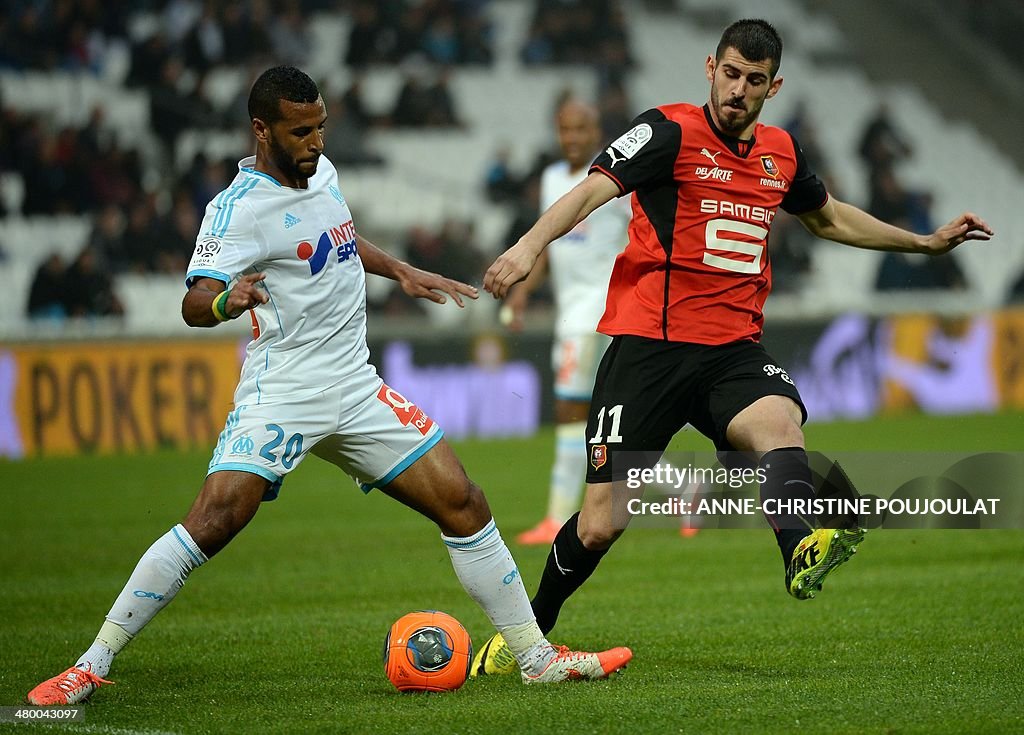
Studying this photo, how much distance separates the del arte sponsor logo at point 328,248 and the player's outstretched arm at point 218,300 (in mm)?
312

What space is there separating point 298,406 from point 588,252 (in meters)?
5.22

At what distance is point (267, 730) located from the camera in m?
5.14

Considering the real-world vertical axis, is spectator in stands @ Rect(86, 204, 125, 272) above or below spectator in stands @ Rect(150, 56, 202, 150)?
below

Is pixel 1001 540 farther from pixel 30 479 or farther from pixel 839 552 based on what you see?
pixel 30 479

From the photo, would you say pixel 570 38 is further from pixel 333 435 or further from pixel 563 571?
pixel 333 435

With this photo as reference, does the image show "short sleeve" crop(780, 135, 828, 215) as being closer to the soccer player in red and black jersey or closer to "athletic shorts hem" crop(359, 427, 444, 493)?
the soccer player in red and black jersey

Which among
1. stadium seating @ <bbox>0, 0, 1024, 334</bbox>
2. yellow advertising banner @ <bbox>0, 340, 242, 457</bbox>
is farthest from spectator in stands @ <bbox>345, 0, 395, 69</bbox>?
yellow advertising banner @ <bbox>0, 340, 242, 457</bbox>

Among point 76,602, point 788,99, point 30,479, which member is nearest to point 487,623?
point 76,602

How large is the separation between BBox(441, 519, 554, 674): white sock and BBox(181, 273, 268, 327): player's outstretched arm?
1281 mm

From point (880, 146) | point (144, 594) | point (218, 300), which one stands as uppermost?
point (880, 146)

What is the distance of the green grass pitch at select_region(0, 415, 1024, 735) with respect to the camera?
5.28 meters

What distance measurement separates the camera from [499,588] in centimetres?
589

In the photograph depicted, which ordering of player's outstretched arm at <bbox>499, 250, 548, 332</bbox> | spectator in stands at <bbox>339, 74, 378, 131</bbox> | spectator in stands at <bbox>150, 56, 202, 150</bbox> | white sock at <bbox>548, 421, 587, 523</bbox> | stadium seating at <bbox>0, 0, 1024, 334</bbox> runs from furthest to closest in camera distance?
1. spectator in stands at <bbox>339, 74, 378, 131</bbox>
2. spectator in stands at <bbox>150, 56, 202, 150</bbox>
3. stadium seating at <bbox>0, 0, 1024, 334</bbox>
4. player's outstretched arm at <bbox>499, 250, 548, 332</bbox>
5. white sock at <bbox>548, 421, 587, 523</bbox>

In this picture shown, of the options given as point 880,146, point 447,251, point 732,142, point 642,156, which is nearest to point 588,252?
point 732,142
